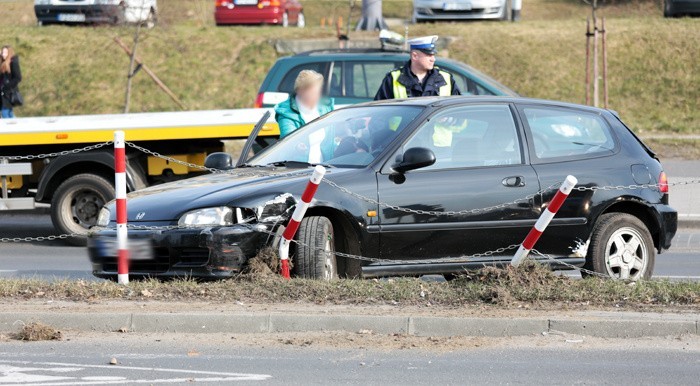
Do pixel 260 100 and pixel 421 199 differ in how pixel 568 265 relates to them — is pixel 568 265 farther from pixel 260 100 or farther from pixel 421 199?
pixel 260 100

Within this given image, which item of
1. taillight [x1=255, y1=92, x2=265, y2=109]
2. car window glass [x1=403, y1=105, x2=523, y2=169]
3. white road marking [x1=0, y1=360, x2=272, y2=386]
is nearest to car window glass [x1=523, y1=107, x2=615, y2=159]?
car window glass [x1=403, y1=105, x2=523, y2=169]

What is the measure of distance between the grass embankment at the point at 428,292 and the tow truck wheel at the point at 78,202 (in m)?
5.17

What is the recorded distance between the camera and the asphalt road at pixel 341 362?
6691mm

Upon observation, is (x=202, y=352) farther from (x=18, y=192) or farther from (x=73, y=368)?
(x=18, y=192)

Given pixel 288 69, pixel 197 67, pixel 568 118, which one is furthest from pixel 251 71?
pixel 568 118

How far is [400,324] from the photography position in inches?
310

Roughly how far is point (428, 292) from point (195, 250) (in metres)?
1.64

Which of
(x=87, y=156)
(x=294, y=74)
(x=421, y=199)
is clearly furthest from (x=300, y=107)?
(x=294, y=74)

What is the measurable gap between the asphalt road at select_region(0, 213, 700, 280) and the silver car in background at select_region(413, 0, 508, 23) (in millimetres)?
14677

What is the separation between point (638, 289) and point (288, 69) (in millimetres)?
8896

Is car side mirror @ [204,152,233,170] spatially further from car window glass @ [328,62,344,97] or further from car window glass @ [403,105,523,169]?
car window glass @ [328,62,344,97]

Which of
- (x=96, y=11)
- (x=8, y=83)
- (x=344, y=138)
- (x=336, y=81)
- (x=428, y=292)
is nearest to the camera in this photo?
(x=428, y=292)

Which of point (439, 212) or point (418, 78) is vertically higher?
point (418, 78)

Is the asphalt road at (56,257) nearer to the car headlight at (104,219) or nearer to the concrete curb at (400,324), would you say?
the car headlight at (104,219)
